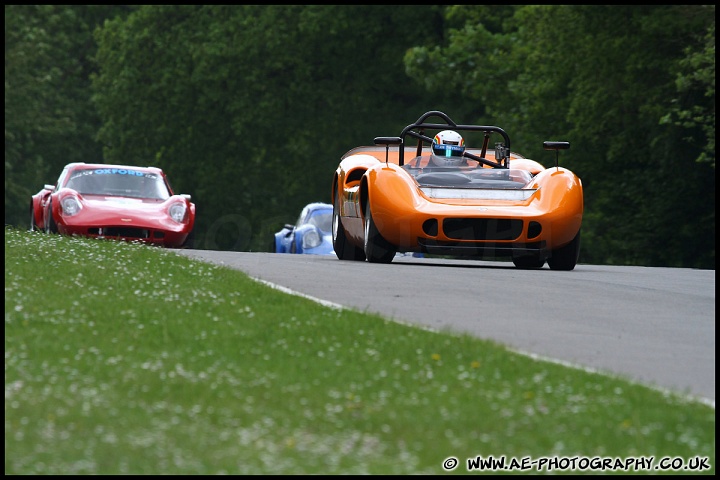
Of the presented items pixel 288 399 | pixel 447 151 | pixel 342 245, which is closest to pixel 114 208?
pixel 342 245

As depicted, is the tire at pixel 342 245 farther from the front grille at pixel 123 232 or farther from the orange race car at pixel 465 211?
the front grille at pixel 123 232

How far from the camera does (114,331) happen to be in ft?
30.2

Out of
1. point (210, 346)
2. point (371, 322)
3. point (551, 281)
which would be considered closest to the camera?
point (210, 346)

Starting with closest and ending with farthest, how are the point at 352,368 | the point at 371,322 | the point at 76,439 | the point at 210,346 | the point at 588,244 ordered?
the point at 76,439, the point at 352,368, the point at 210,346, the point at 371,322, the point at 588,244

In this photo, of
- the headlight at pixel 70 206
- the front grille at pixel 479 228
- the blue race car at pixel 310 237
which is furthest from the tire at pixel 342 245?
the blue race car at pixel 310 237

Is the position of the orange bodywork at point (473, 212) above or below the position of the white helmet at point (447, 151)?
below

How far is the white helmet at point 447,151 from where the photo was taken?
17875mm

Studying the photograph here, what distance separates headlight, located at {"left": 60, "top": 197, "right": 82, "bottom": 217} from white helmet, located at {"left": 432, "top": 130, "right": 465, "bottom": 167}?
669 centimetres

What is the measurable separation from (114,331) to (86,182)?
49.8 ft

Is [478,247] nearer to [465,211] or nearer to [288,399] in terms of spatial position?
[465,211]

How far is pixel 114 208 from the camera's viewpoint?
22562 millimetres

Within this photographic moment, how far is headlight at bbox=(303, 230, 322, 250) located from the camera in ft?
82.3

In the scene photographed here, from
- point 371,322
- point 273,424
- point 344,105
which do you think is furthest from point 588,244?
point 273,424

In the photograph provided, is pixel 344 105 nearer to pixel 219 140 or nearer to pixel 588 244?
pixel 219 140
